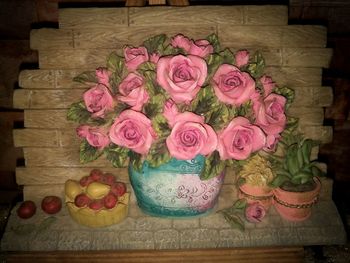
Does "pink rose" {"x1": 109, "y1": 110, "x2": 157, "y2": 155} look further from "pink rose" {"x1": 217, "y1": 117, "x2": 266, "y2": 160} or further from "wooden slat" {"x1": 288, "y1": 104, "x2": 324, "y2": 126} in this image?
"wooden slat" {"x1": 288, "y1": 104, "x2": 324, "y2": 126}

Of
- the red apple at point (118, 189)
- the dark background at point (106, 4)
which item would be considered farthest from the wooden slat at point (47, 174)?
the dark background at point (106, 4)

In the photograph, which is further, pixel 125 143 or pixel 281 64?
pixel 281 64

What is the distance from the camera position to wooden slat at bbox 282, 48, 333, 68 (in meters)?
1.60

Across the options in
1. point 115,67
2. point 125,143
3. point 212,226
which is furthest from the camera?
point 212,226

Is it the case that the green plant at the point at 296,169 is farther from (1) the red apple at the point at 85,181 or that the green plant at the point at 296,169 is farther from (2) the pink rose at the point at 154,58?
(1) the red apple at the point at 85,181

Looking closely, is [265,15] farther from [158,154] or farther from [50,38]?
[50,38]

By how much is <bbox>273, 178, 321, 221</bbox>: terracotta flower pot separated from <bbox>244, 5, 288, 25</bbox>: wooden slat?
66cm

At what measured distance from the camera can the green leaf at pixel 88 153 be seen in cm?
150

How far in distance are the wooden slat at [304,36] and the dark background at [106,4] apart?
30 cm

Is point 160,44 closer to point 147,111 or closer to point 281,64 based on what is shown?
point 147,111

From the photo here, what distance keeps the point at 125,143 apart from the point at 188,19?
56cm

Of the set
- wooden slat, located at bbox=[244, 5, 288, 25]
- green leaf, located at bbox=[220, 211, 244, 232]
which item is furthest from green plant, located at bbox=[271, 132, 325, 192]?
wooden slat, located at bbox=[244, 5, 288, 25]

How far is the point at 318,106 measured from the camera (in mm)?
1666

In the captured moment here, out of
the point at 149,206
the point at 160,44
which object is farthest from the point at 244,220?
the point at 160,44
